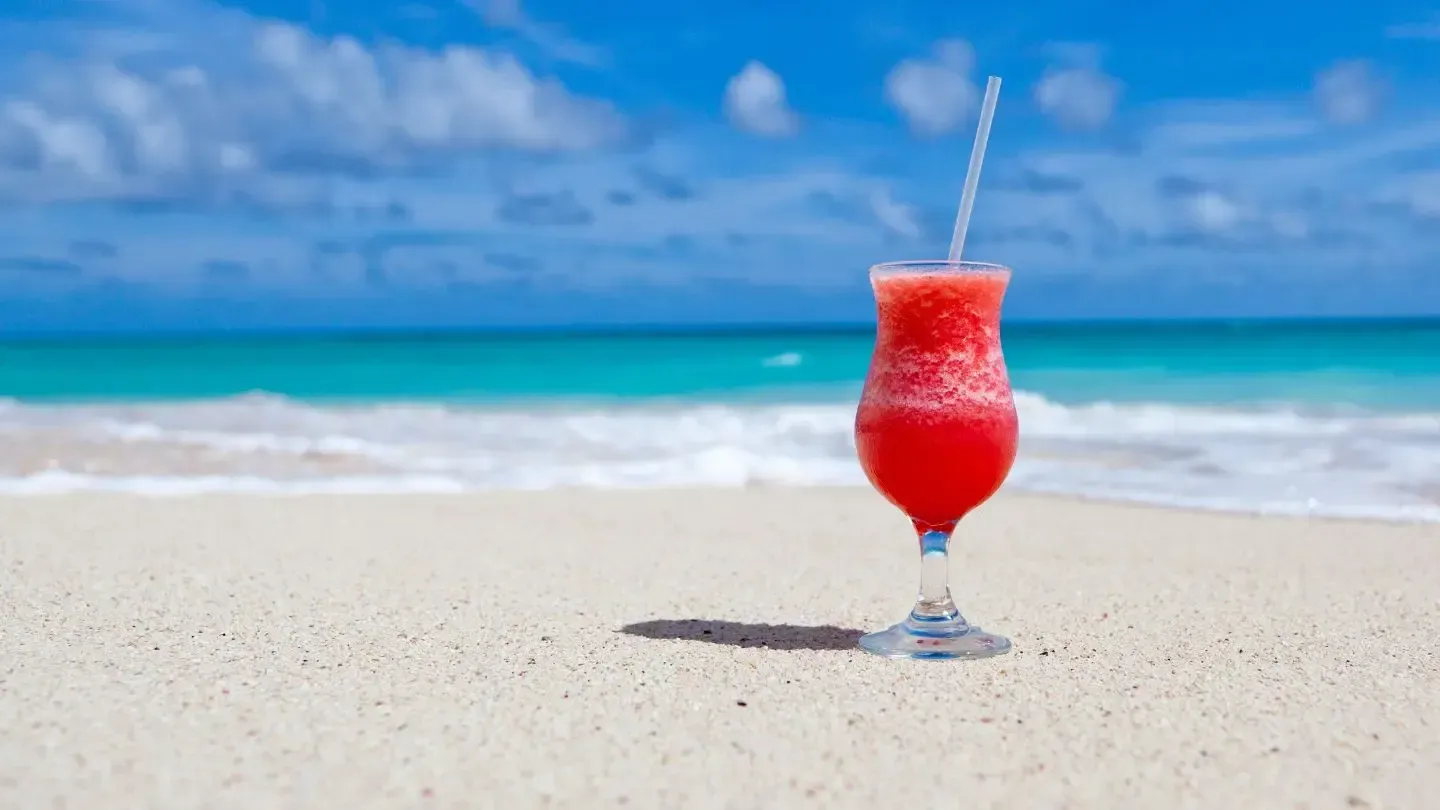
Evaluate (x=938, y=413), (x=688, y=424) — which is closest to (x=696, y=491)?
(x=938, y=413)

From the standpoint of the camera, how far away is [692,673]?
293 cm

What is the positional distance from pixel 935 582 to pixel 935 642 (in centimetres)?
16

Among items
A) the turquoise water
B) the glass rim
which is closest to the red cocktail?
the glass rim

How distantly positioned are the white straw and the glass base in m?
0.88

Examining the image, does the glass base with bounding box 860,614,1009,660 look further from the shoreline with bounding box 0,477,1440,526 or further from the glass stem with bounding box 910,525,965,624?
the shoreline with bounding box 0,477,1440,526

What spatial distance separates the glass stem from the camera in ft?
10.6

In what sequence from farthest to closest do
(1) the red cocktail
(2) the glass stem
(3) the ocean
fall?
1. (3) the ocean
2. (2) the glass stem
3. (1) the red cocktail

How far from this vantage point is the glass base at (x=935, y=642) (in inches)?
122

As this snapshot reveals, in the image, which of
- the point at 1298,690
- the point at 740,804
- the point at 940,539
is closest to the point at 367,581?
the point at 940,539

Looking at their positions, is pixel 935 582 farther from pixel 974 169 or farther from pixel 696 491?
pixel 696 491

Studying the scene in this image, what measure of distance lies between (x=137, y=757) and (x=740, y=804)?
41.1 inches

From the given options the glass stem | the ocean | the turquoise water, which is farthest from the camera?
the turquoise water

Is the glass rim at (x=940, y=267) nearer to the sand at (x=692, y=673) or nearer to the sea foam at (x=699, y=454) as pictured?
the sand at (x=692, y=673)

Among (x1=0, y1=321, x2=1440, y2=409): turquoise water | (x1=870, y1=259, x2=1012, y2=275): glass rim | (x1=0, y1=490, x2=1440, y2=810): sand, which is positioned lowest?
(x1=0, y1=490, x2=1440, y2=810): sand
